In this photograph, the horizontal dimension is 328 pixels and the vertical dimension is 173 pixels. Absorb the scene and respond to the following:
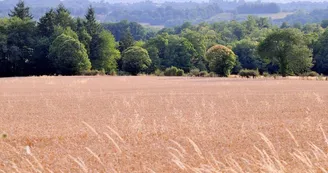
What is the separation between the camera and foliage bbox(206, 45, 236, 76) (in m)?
91.8

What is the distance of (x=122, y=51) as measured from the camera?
458ft

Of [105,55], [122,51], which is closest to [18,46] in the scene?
[105,55]

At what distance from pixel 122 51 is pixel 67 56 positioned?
1436 inches

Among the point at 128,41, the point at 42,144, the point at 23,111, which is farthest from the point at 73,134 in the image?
the point at 128,41

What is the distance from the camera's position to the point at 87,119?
2162 cm

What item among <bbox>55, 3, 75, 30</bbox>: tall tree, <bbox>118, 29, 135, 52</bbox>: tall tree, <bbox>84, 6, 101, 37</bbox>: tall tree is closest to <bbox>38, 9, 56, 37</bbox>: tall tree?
<bbox>55, 3, 75, 30</bbox>: tall tree

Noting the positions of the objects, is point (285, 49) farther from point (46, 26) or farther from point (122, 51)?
point (122, 51)

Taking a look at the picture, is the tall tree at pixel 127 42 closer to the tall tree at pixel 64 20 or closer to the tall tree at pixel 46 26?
the tall tree at pixel 64 20

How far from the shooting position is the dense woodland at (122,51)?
93.2 meters

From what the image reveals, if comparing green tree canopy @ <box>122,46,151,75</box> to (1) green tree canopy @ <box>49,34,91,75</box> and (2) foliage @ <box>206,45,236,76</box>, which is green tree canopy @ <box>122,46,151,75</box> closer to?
(1) green tree canopy @ <box>49,34,91,75</box>

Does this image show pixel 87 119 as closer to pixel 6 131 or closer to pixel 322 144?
pixel 6 131

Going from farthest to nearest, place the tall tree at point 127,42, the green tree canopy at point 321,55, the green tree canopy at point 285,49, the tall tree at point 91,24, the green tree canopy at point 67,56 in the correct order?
the tall tree at point 127,42 < the tall tree at point 91,24 < the green tree canopy at point 321,55 < the green tree canopy at point 67,56 < the green tree canopy at point 285,49

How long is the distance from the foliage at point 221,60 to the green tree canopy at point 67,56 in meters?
25.1

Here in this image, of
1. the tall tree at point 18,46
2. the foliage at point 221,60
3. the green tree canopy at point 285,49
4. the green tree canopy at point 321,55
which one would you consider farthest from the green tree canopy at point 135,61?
the green tree canopy at point 321,55
